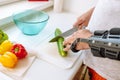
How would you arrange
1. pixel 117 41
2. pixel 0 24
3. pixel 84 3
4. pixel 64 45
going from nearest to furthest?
pixel 117 41 < pixel 64 45 < pixel 0 24 < pixel 84 3

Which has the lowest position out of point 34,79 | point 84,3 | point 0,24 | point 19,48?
point 34,79

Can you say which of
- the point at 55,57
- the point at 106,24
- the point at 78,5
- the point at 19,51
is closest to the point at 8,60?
the point at 19,51

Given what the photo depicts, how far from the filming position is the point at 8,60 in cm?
63

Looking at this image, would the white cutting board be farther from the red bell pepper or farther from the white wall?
the white wall

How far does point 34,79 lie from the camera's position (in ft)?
2.00

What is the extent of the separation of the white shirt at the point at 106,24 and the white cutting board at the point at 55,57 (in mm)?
93

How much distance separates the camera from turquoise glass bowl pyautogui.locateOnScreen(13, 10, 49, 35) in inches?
33.4

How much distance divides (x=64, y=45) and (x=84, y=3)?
0.60 m

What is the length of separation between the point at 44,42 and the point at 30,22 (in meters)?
0.13

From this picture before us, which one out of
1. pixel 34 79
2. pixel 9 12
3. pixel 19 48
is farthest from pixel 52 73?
pixel 9 12

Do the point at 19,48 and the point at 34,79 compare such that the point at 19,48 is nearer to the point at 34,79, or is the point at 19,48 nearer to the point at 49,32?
the point at 34,79

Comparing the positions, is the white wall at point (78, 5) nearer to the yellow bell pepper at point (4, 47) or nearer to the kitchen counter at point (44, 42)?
the kitchen counter at point (44, 42)

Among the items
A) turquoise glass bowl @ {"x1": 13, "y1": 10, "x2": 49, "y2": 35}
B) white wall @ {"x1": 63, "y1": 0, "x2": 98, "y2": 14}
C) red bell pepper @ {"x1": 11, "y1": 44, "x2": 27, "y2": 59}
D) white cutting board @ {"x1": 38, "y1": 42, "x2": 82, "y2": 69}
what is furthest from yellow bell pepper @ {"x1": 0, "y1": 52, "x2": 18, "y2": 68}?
white wall @ {"x1": 63, "y1": 0, "x2": 98, "y2": 14}

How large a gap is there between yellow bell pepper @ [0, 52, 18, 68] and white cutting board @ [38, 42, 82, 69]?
130 mm
